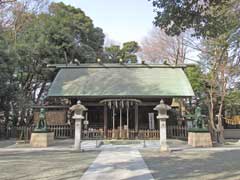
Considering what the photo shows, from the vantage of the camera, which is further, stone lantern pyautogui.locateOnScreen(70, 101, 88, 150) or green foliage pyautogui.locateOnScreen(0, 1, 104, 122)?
green foliage pyautogui.locateOnScreen(0, 1, 104, 122)

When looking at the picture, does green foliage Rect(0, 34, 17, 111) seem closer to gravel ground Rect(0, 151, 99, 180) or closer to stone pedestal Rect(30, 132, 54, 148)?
stone pedestal Rect(30, 132, 54, 148)

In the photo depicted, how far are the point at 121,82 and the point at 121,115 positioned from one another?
243 cm

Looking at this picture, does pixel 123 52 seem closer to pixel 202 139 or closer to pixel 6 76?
pixel 6 76

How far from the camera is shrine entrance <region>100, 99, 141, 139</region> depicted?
20.4 metres

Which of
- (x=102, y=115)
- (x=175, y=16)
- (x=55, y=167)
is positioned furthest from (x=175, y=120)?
(x=175, y=16)

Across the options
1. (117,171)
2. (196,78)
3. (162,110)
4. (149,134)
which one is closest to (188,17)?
(117,171)

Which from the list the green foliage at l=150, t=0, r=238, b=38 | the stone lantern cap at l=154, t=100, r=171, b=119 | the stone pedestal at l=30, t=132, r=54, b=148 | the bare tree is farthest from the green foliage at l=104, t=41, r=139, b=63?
the green foliage at l=150, t=0, r=238, b=38

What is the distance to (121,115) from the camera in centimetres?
2209

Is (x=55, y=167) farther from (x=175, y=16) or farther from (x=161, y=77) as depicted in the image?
(x=161, y=77)

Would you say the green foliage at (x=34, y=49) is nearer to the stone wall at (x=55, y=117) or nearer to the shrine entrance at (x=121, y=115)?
the stone wall at (x=55, y=117)

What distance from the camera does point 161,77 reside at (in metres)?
23.6

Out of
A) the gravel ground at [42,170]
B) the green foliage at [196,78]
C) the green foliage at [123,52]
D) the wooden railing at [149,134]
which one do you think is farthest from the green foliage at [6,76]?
the green foliage at [123,52]

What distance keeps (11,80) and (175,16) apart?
65.7 ft

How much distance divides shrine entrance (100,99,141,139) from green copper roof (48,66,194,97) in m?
0.57
